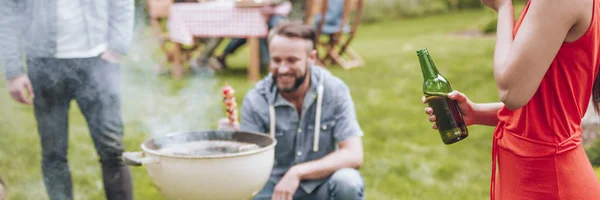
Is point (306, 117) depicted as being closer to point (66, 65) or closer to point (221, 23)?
point (66, 65)

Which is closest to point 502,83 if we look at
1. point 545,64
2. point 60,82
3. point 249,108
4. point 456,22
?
point 545,64

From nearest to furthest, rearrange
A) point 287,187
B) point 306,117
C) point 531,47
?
point 531,47, point 287,187, point 306,117

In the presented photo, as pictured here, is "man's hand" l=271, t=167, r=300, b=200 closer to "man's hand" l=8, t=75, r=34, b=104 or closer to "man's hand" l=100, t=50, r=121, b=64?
"man's hand" l=100, t=50, r=121, b=64

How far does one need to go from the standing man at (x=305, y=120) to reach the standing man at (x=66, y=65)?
0.51m

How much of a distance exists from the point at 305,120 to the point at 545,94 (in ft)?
4.47

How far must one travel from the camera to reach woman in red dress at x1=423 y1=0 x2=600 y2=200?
1308 millimetres

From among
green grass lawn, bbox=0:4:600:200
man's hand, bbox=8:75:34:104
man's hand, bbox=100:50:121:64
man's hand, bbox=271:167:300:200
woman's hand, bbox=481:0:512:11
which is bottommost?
green grass lawn, bbox=0:4:600:200

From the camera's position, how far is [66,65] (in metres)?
2.54

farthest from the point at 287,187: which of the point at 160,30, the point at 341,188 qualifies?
the point at 160,30

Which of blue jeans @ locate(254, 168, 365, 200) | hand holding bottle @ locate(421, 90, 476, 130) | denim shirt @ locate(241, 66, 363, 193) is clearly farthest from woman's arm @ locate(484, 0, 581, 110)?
denim shirt @ locate(241, 66, 363, 193)

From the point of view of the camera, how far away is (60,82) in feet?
8.31

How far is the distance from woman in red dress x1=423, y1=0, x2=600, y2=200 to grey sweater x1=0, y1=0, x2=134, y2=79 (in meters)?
1.67

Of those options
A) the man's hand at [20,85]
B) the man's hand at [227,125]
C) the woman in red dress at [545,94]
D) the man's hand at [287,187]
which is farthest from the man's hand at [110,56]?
the woman in red dress at [545,94]

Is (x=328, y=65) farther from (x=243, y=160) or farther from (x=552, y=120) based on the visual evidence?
(x=552, y=120)
